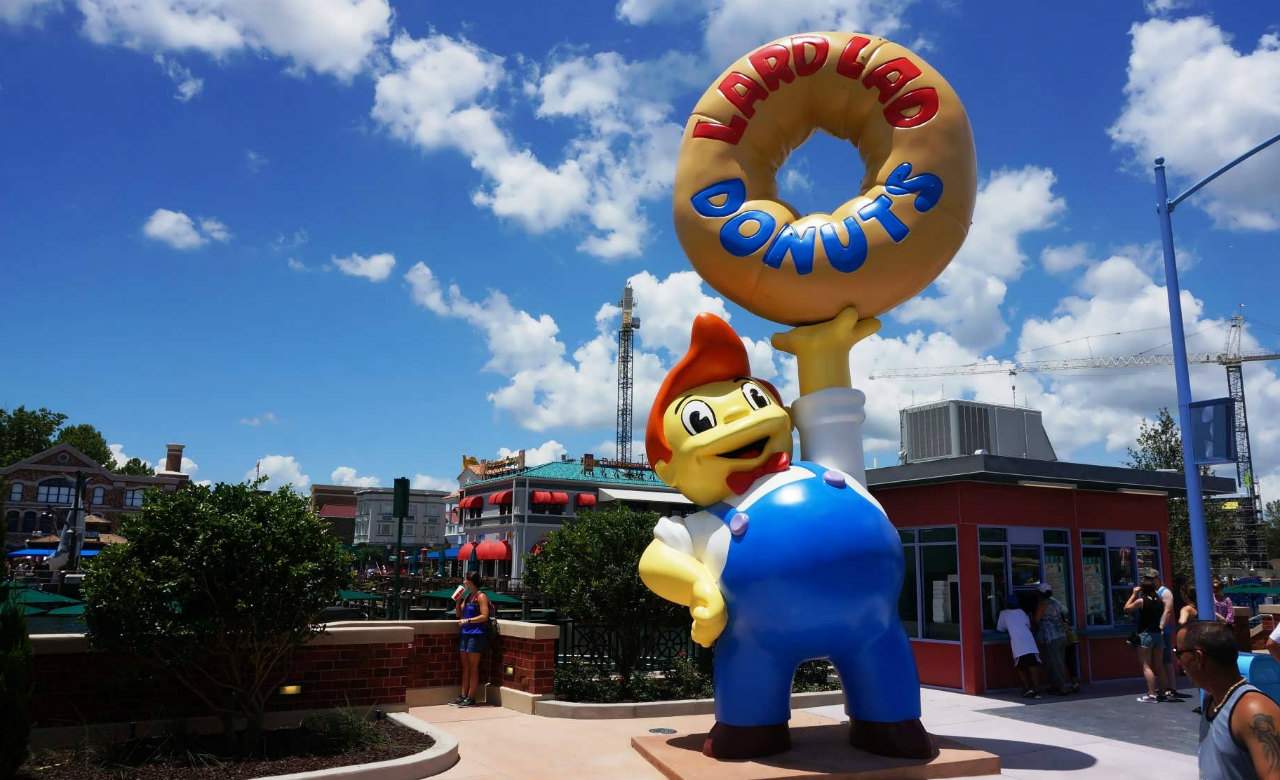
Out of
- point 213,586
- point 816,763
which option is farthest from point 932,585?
point 213,586

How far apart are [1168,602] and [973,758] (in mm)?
6717

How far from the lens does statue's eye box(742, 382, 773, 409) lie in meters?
7.51

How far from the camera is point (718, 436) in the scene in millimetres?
7211

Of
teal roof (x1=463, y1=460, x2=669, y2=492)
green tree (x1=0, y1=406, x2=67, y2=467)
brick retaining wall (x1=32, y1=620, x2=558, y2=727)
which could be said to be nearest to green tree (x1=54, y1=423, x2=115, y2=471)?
green tree (x1=0, y1=406, x2=67, y2=467)

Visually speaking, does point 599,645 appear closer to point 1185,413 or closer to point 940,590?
point 940,590

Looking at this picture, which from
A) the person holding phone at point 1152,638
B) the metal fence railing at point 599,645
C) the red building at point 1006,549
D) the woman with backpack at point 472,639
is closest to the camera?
the woman with backpack at point 472,639

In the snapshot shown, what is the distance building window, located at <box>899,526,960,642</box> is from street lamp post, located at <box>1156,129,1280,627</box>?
10.2ft

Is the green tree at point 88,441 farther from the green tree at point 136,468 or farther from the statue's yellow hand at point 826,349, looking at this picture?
the statue's yellow hand at point 826,349

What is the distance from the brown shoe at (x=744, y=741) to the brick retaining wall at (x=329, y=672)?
3716mm

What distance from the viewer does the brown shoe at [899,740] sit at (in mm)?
7078

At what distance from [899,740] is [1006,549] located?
698cm

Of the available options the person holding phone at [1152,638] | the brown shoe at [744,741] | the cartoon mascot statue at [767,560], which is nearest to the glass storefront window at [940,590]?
the person holding phone at [1152,638]

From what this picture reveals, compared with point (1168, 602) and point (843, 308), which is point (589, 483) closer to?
point (1168, 602)

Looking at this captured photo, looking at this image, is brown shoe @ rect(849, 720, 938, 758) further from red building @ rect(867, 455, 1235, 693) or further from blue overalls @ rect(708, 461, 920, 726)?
red building @ rect(867, 455, 1235, 693)
